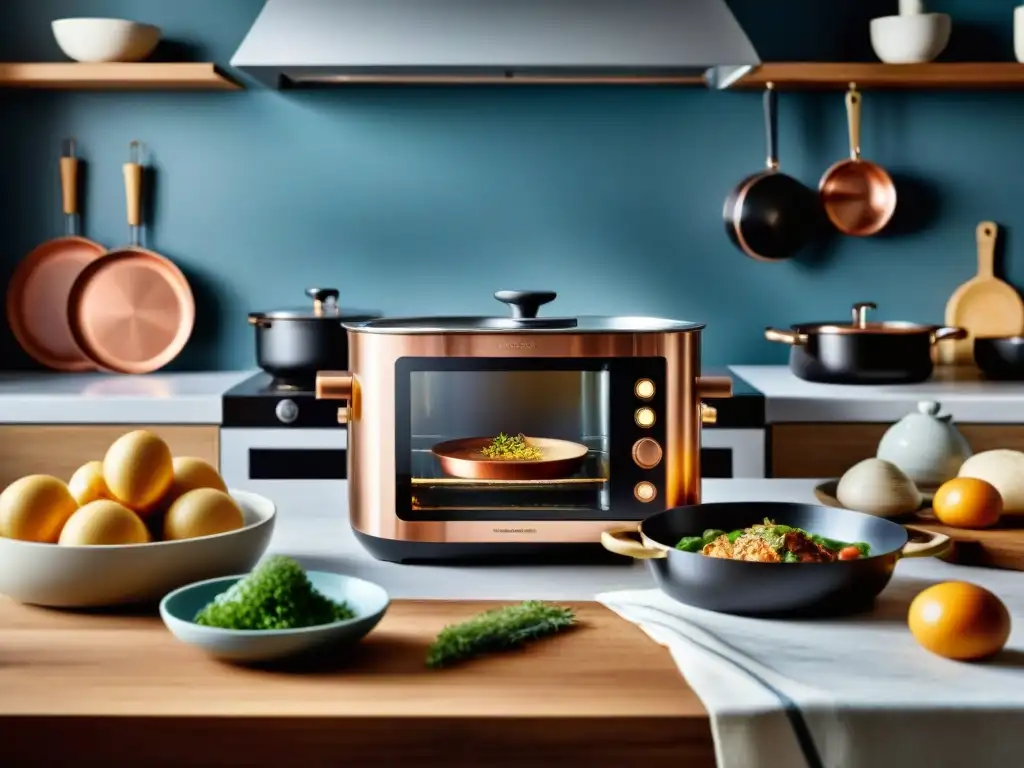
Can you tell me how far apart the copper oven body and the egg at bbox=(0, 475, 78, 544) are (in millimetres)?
293

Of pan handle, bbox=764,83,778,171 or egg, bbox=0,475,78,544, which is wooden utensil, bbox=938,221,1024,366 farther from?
egg, bbox=0,475,78,544

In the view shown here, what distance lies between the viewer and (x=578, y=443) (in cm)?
127

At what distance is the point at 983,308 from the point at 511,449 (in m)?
2.34

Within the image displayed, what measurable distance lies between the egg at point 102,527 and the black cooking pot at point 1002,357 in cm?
232

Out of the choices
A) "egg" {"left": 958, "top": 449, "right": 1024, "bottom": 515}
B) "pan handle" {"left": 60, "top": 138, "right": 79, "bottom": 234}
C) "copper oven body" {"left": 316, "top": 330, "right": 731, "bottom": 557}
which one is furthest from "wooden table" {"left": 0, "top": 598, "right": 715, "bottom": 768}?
"pan handle" {"left": 60, "top": 138, "right": 79, "bottom": 234}

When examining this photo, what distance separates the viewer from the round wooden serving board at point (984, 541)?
4.04ft

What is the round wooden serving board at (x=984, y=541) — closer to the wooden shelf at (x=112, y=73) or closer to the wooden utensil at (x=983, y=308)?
the wooden utensil at (x=983, y=308)

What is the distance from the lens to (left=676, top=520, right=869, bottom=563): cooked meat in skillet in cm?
104

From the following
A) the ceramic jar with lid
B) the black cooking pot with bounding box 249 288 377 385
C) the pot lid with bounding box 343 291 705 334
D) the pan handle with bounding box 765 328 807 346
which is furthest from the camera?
the pan handle with bounding box 765 328 807 346

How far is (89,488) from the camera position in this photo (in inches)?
45.1

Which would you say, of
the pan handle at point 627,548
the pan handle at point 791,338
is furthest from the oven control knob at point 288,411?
the pan handle at point 627,548

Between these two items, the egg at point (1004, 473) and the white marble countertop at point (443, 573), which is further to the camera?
the egg at point (1004, 473)

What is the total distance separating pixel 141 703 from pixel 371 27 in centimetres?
196

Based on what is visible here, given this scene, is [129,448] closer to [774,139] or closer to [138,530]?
[138,530]
